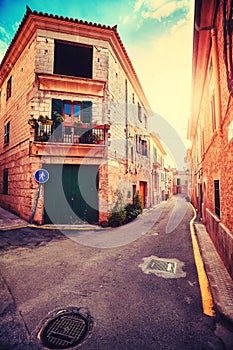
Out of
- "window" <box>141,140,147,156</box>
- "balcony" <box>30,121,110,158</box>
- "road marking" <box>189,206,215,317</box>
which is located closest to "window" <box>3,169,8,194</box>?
"balcony" <box>30,121,110,158</box>

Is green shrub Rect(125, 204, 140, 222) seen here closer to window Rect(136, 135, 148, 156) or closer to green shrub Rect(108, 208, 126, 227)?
green shrub Rect(108, 208, 126, 227)

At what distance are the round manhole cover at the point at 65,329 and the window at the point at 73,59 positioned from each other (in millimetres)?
11382

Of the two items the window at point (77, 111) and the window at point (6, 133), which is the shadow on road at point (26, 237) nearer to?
the window at point (77, 111)

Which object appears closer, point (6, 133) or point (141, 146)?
point (6, 133)

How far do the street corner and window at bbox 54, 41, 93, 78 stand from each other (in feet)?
34.0

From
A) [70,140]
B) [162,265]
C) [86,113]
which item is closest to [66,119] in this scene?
[86,113]

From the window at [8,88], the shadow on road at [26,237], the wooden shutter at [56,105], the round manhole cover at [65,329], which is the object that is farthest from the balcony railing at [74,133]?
the round manhole cover at [65,329]

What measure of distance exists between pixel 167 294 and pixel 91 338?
155 cm

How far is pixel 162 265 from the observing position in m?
4.54

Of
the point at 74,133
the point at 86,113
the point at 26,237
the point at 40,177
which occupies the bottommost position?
the point at 26,237

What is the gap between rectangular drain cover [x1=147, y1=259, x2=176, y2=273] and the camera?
169 inches

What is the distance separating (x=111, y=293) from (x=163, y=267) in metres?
1.63

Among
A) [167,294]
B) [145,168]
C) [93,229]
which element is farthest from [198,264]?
[145,168]

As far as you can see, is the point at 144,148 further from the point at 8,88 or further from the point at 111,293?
the point at 111,293
